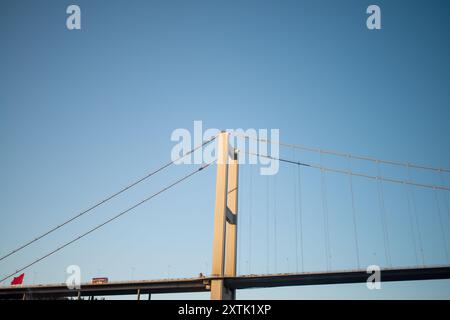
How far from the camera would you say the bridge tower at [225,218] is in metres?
32.0

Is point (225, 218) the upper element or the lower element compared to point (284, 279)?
upper

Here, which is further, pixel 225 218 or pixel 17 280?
pixel 17 280

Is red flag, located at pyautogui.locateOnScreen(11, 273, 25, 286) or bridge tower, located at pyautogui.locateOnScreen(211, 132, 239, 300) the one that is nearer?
bridge tower, located at pyautogui.locateOnScreen(211, 132, 239, 300)

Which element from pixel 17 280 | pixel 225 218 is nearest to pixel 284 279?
pixel 225 218

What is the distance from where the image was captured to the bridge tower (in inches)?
1261

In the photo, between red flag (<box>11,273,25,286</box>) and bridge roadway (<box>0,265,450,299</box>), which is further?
red flag (<box>11,273,25,286</box>)

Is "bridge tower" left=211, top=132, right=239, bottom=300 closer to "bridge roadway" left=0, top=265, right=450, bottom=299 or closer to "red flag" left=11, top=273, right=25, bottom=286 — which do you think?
Answer: "bridge roadway" left=0, top=265, right=450, bottom=299

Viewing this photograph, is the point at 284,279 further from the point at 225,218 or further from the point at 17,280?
the point at 17,280

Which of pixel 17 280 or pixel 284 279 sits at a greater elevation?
pixel 17 280

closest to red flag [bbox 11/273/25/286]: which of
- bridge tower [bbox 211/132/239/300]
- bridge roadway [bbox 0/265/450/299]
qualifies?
bridge roadway [bbox 0/265/450/299]

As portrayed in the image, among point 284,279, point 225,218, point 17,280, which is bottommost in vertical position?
point 284,279

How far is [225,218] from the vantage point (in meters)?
34.2

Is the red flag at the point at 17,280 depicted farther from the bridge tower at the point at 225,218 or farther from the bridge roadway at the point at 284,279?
the bridge tower at the point at 225,218

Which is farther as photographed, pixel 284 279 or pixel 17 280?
pixel 17 280
